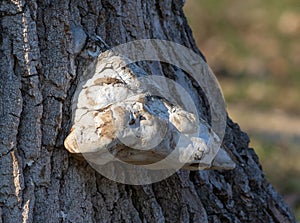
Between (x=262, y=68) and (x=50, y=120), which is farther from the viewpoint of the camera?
(x=262, y=68)

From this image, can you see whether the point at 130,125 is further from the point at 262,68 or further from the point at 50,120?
the point at 262,68

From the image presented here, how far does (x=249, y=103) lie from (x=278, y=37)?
169 centimetres

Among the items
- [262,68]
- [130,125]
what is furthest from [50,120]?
[262,68]

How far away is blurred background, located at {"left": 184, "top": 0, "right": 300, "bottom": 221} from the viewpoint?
4117 mm

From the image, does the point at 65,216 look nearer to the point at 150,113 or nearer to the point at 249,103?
the point at 150,113

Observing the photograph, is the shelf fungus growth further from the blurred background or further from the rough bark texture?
the blurred background

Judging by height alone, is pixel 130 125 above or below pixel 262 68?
below

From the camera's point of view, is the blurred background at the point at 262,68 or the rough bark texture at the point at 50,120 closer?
the rough bark texture at the point at 50,120

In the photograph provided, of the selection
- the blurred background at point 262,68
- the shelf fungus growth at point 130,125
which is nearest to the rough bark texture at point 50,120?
the shelf fungus growth at point 130,125

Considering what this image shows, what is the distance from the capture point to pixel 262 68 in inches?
248

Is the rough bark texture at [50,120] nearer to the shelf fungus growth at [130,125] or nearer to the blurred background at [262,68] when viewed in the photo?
the shelf fungus growth at [130,125]

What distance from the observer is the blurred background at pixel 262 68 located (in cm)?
412

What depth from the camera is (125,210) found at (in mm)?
1640

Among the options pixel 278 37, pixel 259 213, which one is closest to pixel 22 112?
pixel 259 213
